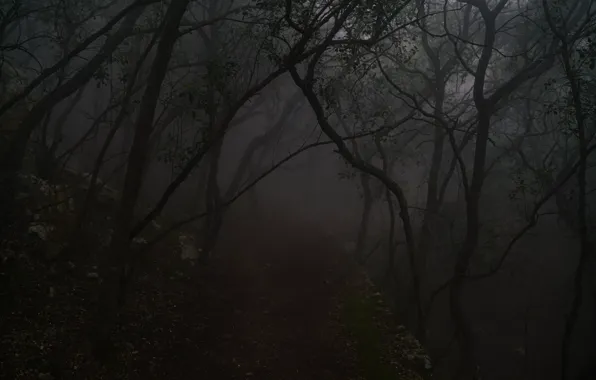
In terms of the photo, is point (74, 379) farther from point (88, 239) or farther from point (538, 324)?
point (538, 324)

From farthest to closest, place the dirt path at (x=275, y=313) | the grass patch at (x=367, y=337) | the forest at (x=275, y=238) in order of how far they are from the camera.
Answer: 1. the dirt path at (x=275, y=313)
2. the grass patch at (x=367, y=337)
3. the forest at (x=275, y=238)

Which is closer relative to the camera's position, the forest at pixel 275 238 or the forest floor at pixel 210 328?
the forest floor at pixel 210 328

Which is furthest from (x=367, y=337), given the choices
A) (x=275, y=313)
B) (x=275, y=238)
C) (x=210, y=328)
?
(x=275, y=238)

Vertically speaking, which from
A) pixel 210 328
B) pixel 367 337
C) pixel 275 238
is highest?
pixel 275 238

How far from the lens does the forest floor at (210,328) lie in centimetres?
684


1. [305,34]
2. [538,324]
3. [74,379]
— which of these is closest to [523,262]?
[538,324]

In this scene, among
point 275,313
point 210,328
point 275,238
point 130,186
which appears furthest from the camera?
point 275,238

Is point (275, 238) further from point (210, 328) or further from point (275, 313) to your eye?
point (210, 328)

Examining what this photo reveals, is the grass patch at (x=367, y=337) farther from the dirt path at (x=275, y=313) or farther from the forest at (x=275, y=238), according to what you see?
the dirt path at (x=275, y=313)

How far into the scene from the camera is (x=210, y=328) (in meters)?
9.58

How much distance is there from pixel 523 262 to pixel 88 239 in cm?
Answer: 1537

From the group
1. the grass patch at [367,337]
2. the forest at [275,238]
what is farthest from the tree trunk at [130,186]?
the grass patch at [367,337]

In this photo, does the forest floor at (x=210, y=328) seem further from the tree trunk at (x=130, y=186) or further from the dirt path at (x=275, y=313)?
the tree trunk at (x=130, y=186)

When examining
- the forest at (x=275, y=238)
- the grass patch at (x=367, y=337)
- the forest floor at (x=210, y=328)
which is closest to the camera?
the forest floor at (x=210, y=328)
